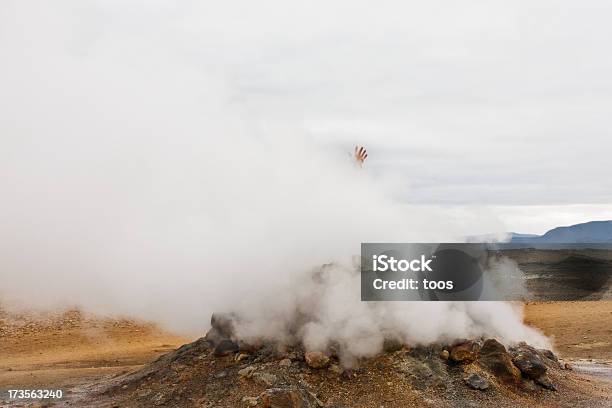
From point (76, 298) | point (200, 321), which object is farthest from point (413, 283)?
point (76, 298)

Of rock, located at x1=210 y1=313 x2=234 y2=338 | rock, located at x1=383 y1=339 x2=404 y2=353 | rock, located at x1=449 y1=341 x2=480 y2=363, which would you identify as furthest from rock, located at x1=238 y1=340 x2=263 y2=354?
rock, located at x1=449 y1=341 x2=480 y2=363

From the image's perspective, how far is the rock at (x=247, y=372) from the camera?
10039mm

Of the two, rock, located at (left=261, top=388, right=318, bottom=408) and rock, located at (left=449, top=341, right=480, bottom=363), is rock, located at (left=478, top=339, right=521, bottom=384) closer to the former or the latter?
rock, located at (left=449, top=341, right=480, bottom=363)

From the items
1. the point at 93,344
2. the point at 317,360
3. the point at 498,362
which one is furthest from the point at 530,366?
the point at 93,344

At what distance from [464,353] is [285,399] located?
3.23 metres

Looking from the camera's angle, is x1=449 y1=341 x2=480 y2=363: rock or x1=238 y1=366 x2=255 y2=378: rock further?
x1=449 y1=341 x2=480 y2=363: rock

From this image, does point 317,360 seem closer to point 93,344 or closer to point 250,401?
point 250,401

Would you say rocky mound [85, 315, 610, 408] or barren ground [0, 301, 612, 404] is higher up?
rocky mound [85, 315, 610, 408]

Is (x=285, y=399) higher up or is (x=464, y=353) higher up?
(x=464, y=353)

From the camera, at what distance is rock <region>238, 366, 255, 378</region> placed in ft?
32.9

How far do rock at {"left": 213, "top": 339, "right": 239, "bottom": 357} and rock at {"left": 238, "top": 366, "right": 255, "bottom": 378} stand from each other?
0.71m

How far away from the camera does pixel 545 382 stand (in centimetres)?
1046

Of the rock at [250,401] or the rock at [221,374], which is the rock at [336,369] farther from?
the rock at [221,374]

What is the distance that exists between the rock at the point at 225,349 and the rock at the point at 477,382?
3932 millimetres
